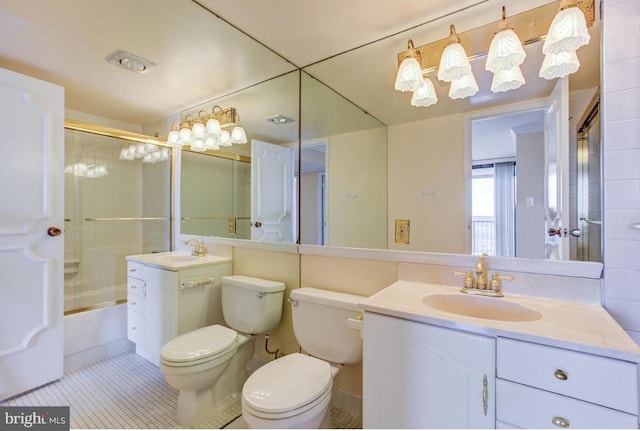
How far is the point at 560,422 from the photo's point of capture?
76 cm

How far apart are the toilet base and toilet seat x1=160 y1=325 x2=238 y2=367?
0.12 metres

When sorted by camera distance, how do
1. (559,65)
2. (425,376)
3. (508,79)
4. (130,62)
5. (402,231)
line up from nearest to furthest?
(425,376), (559,65), (508,79), (130,62), (402,231)

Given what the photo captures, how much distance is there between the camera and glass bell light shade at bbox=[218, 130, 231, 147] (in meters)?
1.83

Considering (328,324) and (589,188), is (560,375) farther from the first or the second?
(328,324)

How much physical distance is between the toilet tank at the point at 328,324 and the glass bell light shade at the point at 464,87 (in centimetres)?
122

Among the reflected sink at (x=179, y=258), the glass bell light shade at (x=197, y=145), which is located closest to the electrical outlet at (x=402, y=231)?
the reflected sink at (x=179, y=258)

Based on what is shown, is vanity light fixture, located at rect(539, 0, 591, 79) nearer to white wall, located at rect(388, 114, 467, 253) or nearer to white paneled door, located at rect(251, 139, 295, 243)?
white wall, located at rect(388, 114, 467, 253)

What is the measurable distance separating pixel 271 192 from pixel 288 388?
1.30m

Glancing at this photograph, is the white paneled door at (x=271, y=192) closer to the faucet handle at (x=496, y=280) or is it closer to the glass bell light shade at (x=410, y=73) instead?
the glass bell light shade at (x=410, y=73)

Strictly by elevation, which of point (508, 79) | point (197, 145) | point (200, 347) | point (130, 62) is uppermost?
point (130, 62)

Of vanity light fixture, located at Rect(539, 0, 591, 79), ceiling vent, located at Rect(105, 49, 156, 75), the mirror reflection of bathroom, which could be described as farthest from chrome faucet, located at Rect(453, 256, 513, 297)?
ceiling vent, located at Rect(105, 49, 156, 75)

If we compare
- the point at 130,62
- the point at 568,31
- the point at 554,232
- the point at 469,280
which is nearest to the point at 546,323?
the point at 469,280

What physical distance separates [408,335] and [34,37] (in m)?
2.26

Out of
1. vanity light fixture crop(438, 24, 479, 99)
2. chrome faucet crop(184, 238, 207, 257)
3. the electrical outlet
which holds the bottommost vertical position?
chrome faucet crop(184, 238, 207, 257)
